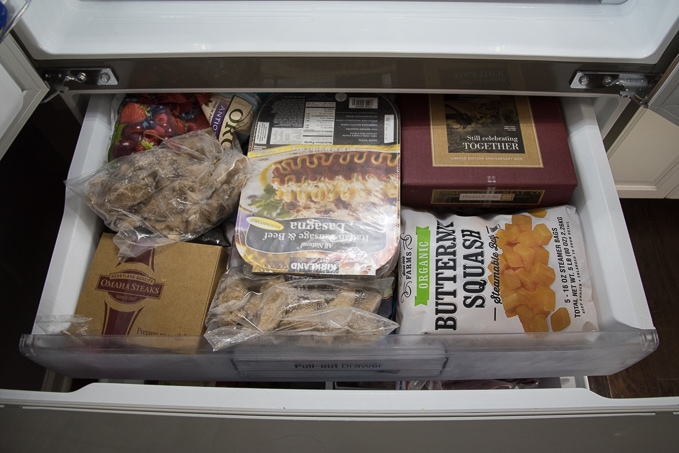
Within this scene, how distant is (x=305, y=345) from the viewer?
0.76 meters

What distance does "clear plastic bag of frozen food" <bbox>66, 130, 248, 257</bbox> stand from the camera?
0.84 meters

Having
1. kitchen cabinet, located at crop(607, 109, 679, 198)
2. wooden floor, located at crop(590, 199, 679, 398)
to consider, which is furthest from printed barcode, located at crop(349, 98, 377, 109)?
wooden floor, located at crop(590, 199, 679, 398)

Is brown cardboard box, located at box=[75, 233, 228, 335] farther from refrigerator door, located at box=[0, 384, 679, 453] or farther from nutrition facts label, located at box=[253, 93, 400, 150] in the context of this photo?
nutrition facts label, located at box=[253, 93, 400, 150]

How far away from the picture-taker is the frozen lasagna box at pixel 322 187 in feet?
2.68

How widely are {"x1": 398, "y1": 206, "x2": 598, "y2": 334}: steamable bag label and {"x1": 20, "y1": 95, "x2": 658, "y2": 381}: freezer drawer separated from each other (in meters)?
0.04

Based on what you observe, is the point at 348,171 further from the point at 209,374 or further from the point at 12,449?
the point at 12,449

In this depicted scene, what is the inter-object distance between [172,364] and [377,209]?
398 millimetres

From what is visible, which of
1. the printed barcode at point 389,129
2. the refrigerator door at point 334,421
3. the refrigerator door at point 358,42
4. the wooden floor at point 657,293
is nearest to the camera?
the refrigerator door at point 334,421

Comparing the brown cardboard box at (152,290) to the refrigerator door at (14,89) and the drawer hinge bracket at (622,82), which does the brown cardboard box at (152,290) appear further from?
the drawer hinge bracket at (622,82)

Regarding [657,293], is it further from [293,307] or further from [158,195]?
[158,195]

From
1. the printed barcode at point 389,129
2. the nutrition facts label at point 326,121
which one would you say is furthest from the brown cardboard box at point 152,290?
the printed barcode at point 389,129

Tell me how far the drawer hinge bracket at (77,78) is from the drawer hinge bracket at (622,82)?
0.75m

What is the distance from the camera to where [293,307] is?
31.9 inches

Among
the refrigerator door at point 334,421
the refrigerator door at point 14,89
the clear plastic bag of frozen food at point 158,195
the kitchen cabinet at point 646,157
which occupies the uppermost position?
the kitchen cabinet at point 646,157
